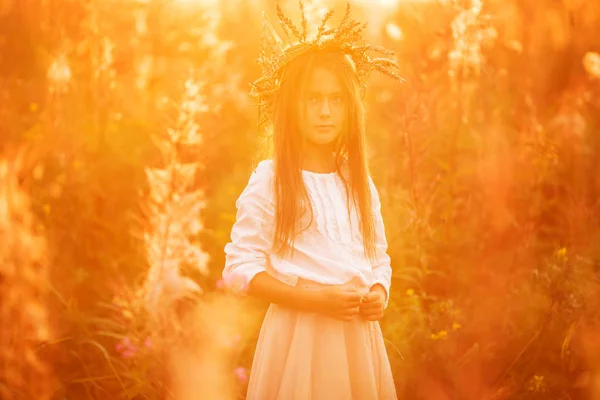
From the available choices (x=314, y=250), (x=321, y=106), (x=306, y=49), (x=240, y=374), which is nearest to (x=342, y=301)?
(x=314, y=250)

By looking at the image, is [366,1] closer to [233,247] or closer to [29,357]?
[233,247]

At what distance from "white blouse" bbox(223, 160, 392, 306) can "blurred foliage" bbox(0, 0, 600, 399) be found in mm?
766

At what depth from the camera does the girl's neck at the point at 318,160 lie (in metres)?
2.33

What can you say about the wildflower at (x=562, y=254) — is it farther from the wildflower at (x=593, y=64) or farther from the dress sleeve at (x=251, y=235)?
the dress sleeve at (x=251, y=235)

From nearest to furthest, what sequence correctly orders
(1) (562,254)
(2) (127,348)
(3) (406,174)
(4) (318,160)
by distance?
(4) (318,160) < (2) (127,348) < (1) (562,254) < (3) (406,174)

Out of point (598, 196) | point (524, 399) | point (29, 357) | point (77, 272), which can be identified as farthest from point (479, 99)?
point (29, 357)

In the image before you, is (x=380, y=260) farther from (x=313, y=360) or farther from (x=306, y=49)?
(x=306, y=49)

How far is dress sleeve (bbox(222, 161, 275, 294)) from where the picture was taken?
2.10 m

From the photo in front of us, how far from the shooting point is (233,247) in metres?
2.16

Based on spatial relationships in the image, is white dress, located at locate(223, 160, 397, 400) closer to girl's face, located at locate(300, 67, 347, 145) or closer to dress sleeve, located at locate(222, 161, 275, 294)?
dress sleeve, located at locate(222, 161, 275, 294)

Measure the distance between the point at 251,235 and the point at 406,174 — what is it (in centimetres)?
219

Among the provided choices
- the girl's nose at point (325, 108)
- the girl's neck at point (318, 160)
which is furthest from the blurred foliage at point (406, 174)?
the girl's nose at point (325, 108)

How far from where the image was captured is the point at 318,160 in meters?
2.37

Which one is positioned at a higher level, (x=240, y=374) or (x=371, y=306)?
(x=371, y=306)
